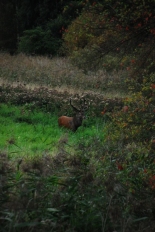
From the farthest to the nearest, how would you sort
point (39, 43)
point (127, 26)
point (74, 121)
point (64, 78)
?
1. point (39, 43)
2. point (64, 78)
3. point (74, 121)
4. point (127, 26)

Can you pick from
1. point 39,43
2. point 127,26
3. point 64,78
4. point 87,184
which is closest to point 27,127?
point 127,26

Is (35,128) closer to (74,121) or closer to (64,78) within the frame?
(74,121)

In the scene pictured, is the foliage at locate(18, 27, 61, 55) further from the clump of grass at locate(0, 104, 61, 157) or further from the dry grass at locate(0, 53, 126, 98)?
the clump of grass at locate(0, 104, 61, 157)

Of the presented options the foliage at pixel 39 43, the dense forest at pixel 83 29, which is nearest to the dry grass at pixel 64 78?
the dense forest at pixel 83 29

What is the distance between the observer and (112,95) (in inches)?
781

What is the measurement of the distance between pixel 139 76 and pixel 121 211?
909 centimetres

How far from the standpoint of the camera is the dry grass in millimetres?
20844

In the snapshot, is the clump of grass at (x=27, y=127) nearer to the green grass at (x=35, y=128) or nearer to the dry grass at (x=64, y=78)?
the green grass at (x=35, y=128)

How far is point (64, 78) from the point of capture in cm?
2250

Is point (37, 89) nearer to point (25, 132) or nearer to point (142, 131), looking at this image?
point (25, 132)

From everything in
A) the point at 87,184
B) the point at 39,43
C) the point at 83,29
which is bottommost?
the point at 39,43

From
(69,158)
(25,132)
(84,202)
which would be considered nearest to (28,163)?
(69,158)

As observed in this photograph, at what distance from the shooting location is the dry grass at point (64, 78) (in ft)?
68.4

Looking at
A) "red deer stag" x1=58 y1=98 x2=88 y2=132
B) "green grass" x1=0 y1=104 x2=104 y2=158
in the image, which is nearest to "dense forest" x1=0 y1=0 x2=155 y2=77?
"red deer stag" x1=58 y1=98 x2=88 y2=132
